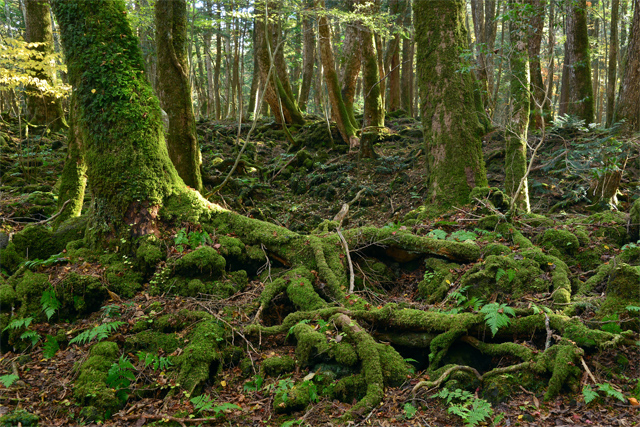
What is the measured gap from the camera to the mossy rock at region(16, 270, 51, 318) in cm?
457

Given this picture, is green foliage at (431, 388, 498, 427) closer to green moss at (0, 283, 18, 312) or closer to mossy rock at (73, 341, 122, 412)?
mossy rock at (73, 341, 122, 412)

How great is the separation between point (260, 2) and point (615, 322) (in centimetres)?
1186

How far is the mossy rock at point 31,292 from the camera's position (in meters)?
4.57

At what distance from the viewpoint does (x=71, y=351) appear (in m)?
4.22

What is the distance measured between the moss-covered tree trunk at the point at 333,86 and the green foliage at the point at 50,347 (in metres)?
10.8

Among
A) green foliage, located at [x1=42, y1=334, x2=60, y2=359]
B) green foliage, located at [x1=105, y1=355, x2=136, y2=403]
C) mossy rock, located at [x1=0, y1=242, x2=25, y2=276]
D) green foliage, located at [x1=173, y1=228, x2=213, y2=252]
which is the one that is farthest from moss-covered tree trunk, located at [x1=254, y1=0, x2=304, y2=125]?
green foliage, located at [x1=105, y1=355, x2=136, y2=403]

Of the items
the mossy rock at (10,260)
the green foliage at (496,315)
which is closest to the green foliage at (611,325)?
the green foliage at (496,315)

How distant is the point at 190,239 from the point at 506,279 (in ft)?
12.7

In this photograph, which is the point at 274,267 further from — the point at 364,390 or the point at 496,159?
the point at 496,159

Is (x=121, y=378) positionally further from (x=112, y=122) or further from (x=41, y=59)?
(x=41, y=59)

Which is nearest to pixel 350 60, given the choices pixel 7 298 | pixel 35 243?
pixel 35 243

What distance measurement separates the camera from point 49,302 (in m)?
4.60

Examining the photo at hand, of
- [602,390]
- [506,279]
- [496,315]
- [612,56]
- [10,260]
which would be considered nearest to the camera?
[602,390]

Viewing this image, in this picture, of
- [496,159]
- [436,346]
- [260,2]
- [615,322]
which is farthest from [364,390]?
[260,2]
